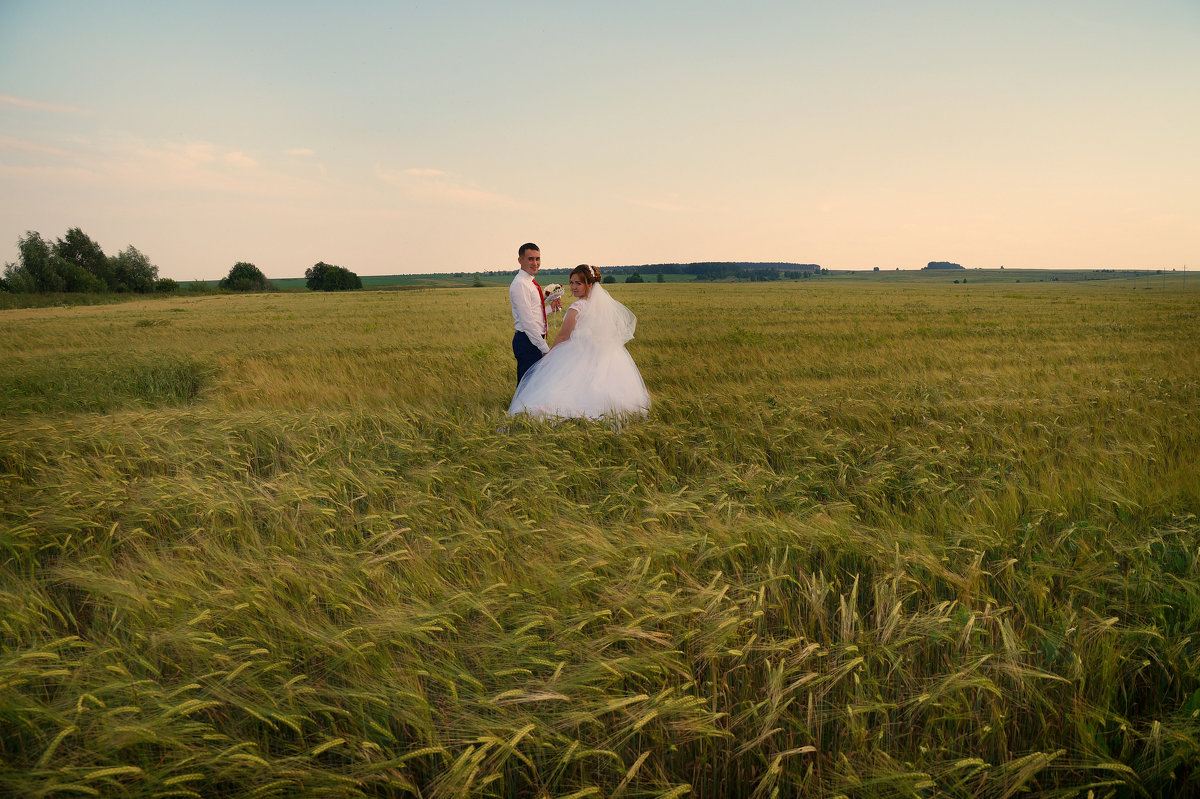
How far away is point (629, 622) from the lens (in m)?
2.22

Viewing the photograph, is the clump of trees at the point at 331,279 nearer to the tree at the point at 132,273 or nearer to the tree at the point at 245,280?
the tree at the point at 245,280

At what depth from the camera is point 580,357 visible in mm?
7473

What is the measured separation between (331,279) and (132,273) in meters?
26.0

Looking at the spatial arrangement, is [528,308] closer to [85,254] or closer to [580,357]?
[580,357]

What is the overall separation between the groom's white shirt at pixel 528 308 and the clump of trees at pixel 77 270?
7798cm

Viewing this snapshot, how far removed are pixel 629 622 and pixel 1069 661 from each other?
155 centimetres

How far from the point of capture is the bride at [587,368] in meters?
7.13

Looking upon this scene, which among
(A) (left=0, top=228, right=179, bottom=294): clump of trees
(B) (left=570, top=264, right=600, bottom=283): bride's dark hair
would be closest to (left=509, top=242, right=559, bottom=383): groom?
(B) (left=570, top=264, right=600, bottom=283): bride's dark hair

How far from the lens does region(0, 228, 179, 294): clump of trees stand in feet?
215

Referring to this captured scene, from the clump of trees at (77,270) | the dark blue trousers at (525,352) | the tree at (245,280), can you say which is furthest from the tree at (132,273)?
the dark blue trousers at (525,352)

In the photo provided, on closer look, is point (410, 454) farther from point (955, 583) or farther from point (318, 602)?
point (955, 583)

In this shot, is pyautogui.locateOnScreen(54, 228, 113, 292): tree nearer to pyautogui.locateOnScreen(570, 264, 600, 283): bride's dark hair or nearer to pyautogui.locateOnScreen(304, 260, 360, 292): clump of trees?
pyautogui.locateOnScreen(304, 260, 360, 292): clump of trees

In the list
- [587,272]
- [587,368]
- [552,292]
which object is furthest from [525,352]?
[587,272]

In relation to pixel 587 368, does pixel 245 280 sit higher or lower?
higher
